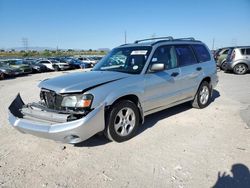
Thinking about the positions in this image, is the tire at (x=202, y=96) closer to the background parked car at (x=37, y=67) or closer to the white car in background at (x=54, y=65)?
the background parked car at (x=37, y=67)

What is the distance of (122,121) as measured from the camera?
4285mm

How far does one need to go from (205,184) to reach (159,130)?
2014mm

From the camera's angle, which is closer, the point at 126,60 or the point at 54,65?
the point at 126,60

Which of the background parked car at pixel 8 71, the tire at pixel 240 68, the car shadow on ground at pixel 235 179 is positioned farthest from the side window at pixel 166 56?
the background parked car at pixel 8 71

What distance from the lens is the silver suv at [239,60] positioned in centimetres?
1496

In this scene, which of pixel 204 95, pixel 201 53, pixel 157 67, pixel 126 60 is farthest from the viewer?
pixel 204 95

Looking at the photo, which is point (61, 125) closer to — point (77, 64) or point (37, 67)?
point (37, 67)

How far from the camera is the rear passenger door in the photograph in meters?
5.55

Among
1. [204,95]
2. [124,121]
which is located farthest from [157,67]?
[204,95]

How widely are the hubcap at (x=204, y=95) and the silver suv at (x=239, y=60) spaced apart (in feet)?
32.6

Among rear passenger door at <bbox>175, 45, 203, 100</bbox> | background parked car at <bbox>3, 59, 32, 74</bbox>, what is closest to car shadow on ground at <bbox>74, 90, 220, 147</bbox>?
rear passenger door at <bbox>175, 45, 203, 100</bbox>

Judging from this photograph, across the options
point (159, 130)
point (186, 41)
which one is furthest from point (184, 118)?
point (186, 41)

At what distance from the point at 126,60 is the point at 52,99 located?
187 cm

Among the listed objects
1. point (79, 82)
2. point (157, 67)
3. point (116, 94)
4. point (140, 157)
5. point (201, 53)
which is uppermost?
point (201, 53)
